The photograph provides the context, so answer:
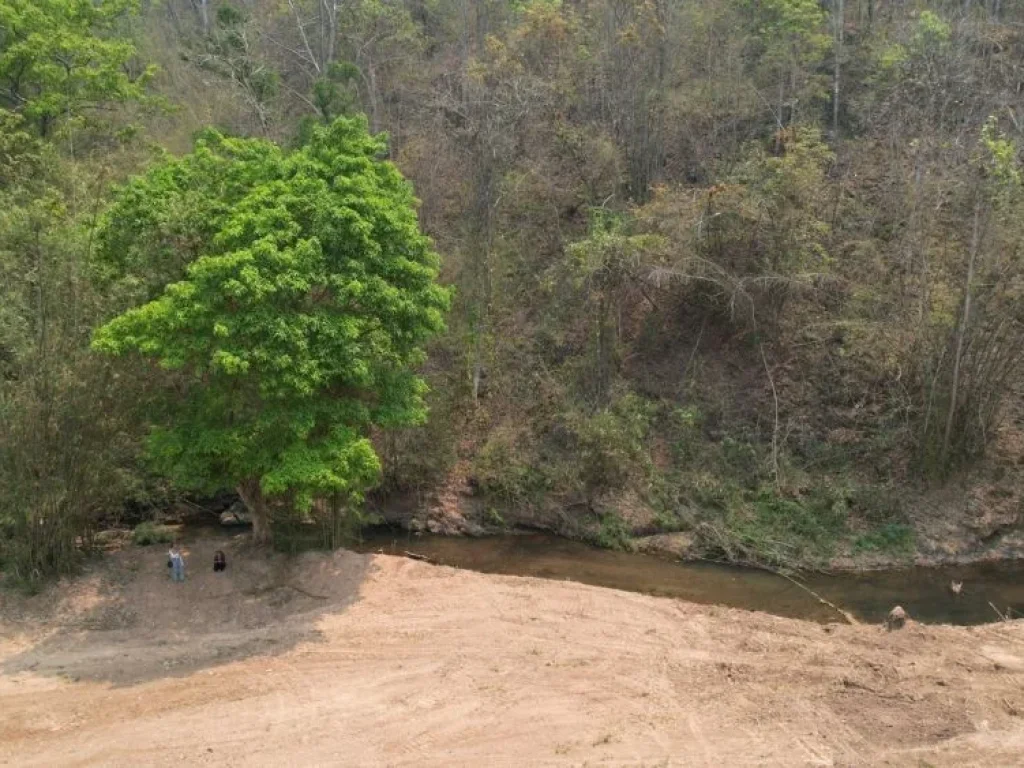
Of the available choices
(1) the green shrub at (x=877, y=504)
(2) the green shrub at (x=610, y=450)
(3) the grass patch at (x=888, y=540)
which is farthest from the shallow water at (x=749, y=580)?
(2) the green shrub at (x=610, y=450)

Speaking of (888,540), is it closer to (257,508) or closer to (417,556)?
(417,556)

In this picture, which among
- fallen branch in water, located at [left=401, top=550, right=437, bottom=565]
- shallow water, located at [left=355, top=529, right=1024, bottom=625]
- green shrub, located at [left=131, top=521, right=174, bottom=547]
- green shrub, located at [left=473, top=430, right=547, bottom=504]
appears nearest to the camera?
shallow water, located at [left=355, top=529, right=1024, bottom=625]

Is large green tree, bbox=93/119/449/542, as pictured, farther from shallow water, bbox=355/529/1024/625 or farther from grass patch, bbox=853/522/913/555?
grass patch, bbox=853/522/913/555

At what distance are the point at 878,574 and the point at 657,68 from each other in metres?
20.3

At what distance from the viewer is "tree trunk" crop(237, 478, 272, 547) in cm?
1836

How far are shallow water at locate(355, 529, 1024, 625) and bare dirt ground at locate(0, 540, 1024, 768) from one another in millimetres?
1670

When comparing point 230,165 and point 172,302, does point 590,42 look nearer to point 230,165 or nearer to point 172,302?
point 230,165

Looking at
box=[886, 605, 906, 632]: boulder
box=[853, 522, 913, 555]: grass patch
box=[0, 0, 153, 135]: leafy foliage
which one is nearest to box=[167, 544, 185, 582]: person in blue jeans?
box=[886, 605, 906, 632]: boulder

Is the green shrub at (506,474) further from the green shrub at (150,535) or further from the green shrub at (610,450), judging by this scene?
the green shrub at (150,535)

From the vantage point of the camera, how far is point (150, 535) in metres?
19.6

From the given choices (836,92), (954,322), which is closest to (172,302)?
(954,322)

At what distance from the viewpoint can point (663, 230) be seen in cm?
2558

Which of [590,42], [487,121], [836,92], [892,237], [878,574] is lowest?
[878,574]

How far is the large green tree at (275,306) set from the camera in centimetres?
1547
